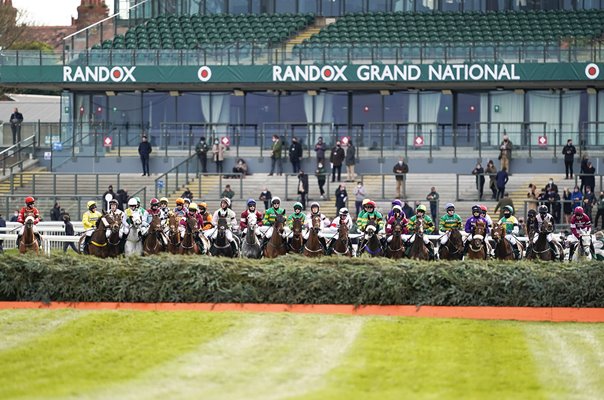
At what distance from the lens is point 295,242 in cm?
2711

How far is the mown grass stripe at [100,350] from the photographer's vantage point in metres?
15.2

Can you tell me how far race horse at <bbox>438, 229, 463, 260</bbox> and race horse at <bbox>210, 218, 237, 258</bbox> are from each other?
Answer: 12.6ft

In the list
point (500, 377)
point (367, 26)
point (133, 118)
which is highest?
point (367, 26)

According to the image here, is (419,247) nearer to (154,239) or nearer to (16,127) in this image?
(154,239)

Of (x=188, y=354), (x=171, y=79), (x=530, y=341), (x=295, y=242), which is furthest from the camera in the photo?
(x=171, y=79)

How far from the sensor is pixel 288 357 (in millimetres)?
16969

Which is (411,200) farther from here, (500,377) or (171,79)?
(500,377)

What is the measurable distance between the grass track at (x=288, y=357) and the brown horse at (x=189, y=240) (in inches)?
244

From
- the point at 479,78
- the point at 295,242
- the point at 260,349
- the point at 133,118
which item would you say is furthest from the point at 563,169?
the point at 260,349

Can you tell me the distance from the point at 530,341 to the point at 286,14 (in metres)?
35.6

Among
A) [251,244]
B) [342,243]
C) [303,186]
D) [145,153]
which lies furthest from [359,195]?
[342,243]

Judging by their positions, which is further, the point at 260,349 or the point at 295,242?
the point at 295,242

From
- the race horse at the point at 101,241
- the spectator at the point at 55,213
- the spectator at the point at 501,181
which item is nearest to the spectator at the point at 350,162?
the spectator at the point at 501,181

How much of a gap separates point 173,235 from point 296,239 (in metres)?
2.28
